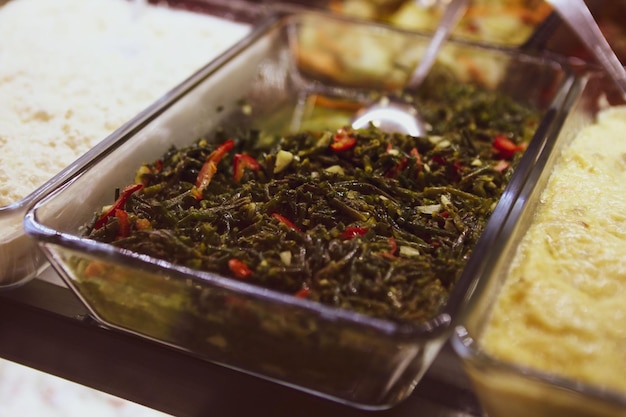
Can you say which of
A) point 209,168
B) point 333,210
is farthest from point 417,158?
point 209,168

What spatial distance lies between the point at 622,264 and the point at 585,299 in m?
0.14

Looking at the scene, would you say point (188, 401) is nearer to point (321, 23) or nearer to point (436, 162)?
point (436, 162)

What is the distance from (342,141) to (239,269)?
0.63m

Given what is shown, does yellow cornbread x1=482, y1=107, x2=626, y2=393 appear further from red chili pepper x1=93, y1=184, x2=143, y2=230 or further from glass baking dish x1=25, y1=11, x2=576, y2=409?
red chili pepper x1=93, y1=184, x2=143, y2=230

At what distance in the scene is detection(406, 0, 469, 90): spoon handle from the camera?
2.23m

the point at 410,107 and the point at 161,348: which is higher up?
the point at 410,107

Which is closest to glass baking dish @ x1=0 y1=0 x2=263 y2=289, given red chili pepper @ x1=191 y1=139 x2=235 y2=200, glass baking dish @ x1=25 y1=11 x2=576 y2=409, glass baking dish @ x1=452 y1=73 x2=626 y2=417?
glass baking dish @ x1=25 y1=11 x2=576 y2=409

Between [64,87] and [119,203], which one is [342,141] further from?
[64,87]

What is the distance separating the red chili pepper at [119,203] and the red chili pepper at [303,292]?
1.80ft

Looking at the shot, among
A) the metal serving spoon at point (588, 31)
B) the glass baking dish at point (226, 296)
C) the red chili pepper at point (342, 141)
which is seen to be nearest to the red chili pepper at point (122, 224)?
the glass baking dish at point (226, 296)

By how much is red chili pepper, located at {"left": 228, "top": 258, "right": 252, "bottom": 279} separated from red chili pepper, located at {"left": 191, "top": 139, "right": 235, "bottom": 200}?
34cm

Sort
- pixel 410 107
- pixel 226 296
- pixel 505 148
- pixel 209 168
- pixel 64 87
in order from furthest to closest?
pixel 410 107, pixel 64 87, pixel 505 148, pixel 209 168, pixel 226 296

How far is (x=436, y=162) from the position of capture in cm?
177

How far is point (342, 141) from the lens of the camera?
1806 millimetres
